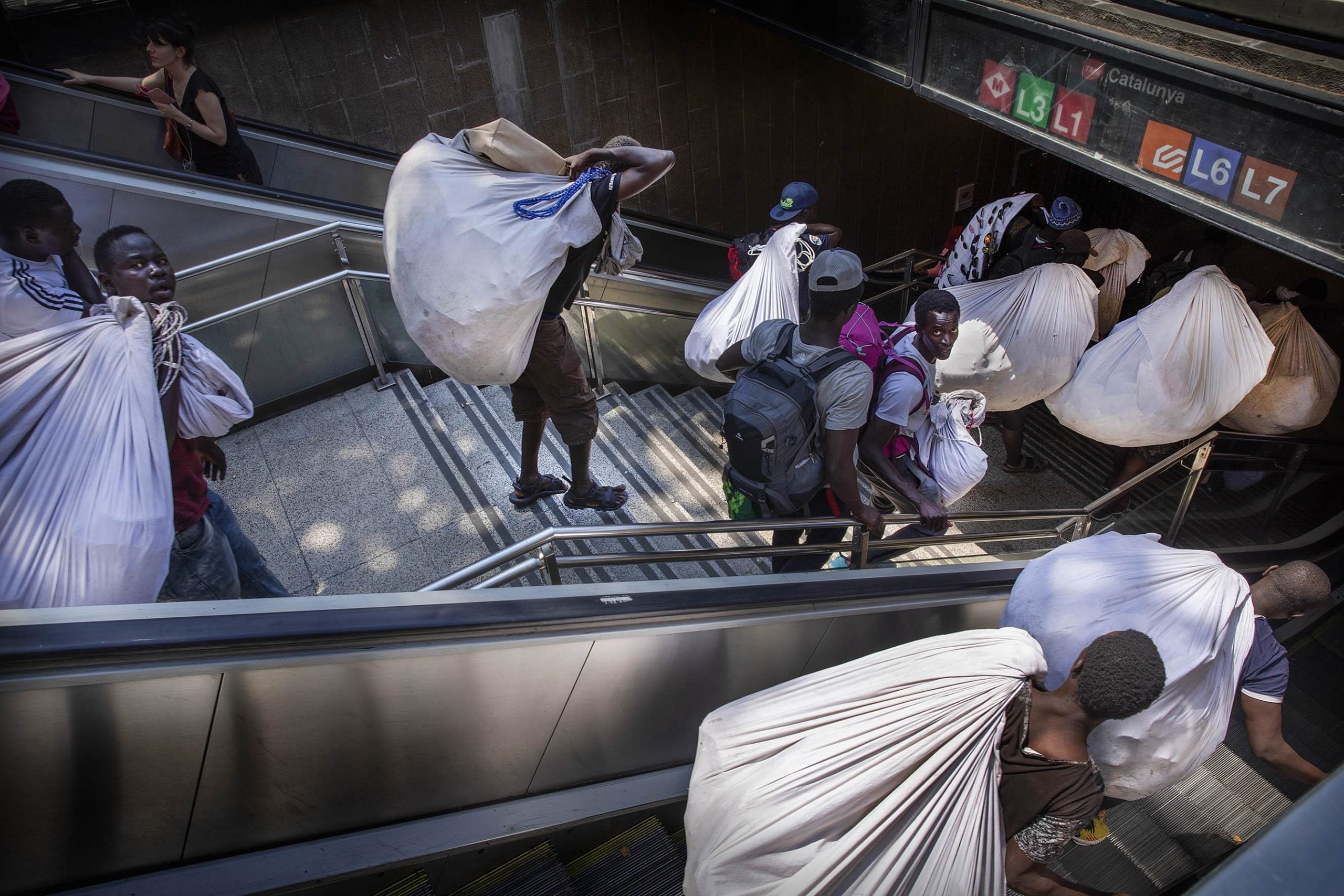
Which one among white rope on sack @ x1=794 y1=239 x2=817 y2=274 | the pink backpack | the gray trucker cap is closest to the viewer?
the gray trucker cap

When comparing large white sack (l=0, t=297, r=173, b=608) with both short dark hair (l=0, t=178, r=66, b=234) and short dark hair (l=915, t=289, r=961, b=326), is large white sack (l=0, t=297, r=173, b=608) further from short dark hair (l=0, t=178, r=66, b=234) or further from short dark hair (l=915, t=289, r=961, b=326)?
short dark hair (l=915, t=289, r=961, b=326)

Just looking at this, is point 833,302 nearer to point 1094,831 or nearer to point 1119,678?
point 1119,678

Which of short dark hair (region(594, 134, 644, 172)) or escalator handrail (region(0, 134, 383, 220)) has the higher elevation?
short dark hair (region(594, 134, 644, 172))

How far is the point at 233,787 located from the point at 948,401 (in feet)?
9.87

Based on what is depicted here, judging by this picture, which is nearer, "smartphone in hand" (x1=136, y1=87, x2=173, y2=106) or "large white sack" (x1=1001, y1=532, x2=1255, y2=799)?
"large white sack" (x1=1001, y1=532, x2=1255, y2=799)

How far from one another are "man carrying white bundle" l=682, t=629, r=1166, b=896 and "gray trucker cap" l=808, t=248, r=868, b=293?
1.32 m

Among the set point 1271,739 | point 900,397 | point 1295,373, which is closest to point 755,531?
point 900,397

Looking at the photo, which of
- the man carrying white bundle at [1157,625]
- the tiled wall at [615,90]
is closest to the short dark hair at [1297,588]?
the man carrying white bundle at [1157,625]

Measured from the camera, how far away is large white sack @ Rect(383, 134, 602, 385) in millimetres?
2910

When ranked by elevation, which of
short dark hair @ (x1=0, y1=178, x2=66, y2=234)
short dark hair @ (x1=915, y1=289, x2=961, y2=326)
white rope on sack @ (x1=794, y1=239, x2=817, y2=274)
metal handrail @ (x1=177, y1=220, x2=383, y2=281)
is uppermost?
short dark hair @ (x1=0, y1=178, x2=66, y2=234)

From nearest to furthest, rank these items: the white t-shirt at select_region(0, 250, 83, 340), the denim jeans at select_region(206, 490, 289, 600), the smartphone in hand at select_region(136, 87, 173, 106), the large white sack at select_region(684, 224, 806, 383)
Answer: the white t-shirt at select_region(0, 250, 83, 340), the denim jeans at select_region(206, 490, 289, 600), the large white sack at select_region(684, 224, 806, 383), the smartphone in hand at select_region(136, 87, 173, 106)

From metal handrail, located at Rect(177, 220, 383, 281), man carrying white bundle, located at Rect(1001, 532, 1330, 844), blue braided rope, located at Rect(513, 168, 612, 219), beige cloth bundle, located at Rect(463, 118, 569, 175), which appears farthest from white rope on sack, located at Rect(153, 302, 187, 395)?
man carrying white bundle, located at Rect(1001, 532, 1330, 844)

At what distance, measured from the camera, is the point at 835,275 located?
9.80 feet

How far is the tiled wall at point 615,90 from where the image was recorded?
5754mm
